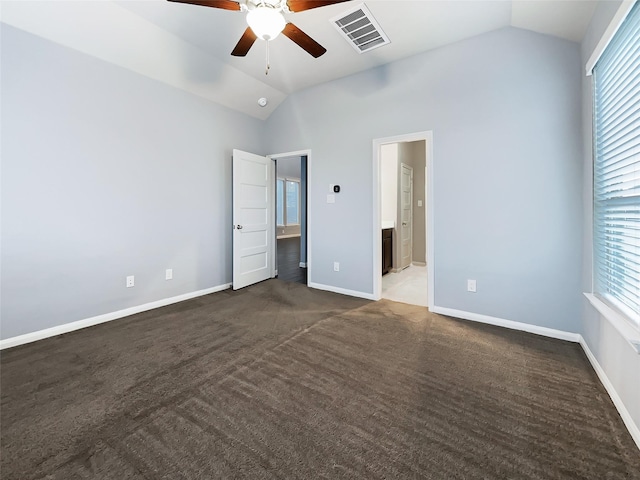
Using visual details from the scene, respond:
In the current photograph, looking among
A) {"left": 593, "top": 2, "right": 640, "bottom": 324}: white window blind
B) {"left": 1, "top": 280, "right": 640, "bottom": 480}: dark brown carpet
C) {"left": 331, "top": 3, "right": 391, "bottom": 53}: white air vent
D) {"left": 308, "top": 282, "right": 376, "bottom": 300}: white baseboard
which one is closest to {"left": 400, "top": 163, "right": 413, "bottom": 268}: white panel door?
{"left": 308, "top": 282, "right": 376, "bottom": 300}: white baseboard

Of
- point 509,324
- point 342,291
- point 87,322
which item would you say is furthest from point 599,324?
point 87,322

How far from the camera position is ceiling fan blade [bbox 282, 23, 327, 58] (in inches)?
78.9

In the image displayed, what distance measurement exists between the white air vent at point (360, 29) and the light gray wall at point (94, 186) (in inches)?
81.0

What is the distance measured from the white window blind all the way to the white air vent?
1.79 m

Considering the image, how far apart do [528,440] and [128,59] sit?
4.39 meters

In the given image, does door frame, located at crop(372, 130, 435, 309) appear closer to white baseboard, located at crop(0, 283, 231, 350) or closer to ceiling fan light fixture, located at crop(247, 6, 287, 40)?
ceiling fan light fixture, located at crop(247, 6, 287, 40)

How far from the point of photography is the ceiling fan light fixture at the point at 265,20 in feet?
5.76

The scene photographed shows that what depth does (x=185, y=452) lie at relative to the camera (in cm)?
133

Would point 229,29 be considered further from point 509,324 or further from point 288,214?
point 288,214

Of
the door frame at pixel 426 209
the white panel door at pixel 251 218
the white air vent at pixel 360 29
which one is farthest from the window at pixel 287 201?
the white air vent at pixel 360 29

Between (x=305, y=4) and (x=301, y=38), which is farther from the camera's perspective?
(x=301, y=38)

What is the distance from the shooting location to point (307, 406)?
1.65m

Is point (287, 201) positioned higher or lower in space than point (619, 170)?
higher

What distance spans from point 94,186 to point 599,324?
4.44m
